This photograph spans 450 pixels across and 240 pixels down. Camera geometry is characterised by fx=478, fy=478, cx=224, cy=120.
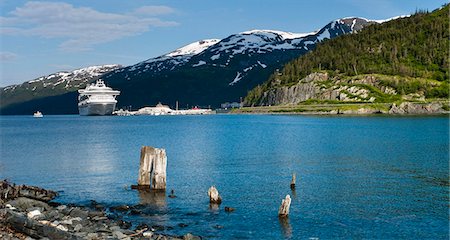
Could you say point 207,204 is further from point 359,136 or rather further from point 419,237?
point 359,136

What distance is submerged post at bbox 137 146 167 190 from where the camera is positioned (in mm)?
45344

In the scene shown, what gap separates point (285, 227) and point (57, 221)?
14979 mm

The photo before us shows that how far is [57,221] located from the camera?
30.2 metres

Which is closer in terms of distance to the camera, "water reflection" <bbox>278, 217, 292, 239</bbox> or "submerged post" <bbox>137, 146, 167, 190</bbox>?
"water reflection" <bbox>278, 217, 292, 239</bbox>

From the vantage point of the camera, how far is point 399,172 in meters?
55.0

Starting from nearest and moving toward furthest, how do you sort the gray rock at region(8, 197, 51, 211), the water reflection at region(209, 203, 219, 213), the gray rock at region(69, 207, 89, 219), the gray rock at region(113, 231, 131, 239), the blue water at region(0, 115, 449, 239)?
1. the gray rock at region(113, 231, 131, 239)
2. the blue water at region(0, 115, 449, 239)
3. the gray rock at region(69, 207, 89, 219)
4. the gray rock at region(8, 197, 51, 211)
5. the water reflection at region(209, 203, 219, 213)

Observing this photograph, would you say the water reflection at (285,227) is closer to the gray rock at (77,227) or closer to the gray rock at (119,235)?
the gray rock at (119,235)

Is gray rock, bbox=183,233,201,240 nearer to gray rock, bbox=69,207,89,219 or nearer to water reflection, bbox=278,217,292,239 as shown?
water reflection, bbox=278,217,292,239

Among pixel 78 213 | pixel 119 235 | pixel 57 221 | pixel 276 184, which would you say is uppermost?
pixel 57 221

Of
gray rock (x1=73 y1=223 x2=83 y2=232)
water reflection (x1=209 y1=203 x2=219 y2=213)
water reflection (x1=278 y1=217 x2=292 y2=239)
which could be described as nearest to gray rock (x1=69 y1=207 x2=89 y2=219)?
gray rock (x1=73 y1=223 x2=83 y2=232)

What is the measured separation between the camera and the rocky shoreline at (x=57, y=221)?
2378 cm

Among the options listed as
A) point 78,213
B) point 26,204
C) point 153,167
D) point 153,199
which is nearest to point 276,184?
point 153,167

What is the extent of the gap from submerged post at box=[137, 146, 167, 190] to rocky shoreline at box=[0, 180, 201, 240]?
6828 mm

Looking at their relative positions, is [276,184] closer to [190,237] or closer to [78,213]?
[190,237]
